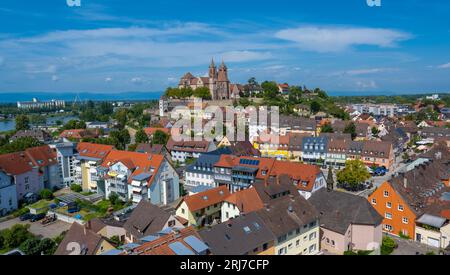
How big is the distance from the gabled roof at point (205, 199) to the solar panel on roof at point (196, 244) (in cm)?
1043

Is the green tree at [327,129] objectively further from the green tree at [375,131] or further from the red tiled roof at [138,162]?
the red tiled roof at [138,162]

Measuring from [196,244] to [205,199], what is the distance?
12409 millimetres

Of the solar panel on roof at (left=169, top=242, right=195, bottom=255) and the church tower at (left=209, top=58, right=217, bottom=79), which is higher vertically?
the church tower at (left=209, top=58, right=217, bottom=79)

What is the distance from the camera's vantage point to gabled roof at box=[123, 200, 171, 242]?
24814 mm

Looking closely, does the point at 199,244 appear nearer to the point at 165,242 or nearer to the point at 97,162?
the point at 165,242

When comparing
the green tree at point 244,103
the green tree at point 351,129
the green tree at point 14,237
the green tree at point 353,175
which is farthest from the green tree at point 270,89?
the green tree at point 14,237

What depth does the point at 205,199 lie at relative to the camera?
30641 mm

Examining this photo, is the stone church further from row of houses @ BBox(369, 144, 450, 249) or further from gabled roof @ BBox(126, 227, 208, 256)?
gabled roof @ BBox(126, 227, 208, 256)

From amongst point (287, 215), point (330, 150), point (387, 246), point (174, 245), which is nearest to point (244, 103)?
point (330, 150)

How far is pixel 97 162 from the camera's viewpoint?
42594 millimetres

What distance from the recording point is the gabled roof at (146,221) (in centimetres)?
2481

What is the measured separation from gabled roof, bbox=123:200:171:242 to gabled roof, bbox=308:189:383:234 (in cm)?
1176

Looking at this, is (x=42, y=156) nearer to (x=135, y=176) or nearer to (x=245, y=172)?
(x=135, y=176)

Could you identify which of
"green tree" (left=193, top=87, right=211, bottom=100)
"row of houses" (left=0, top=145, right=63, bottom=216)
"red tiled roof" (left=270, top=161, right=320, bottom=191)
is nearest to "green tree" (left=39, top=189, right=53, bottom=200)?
"row of houses" (left=0, top=145, right=63, bottom=216)
